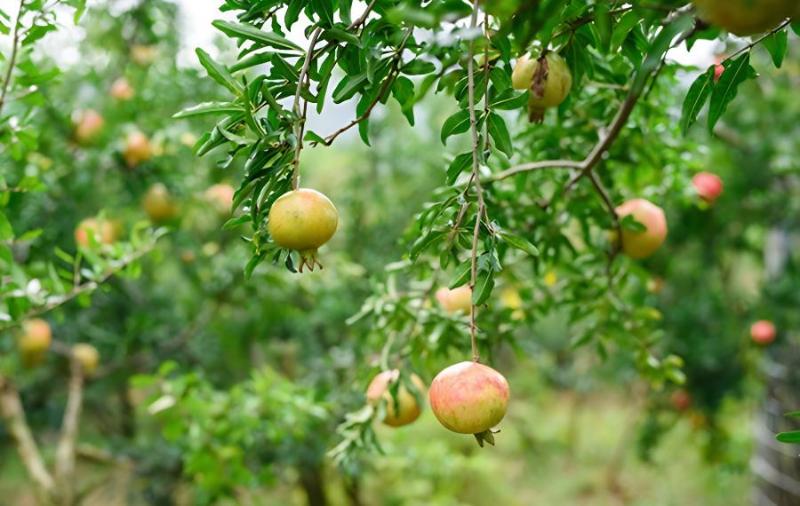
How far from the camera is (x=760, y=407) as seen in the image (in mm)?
3131

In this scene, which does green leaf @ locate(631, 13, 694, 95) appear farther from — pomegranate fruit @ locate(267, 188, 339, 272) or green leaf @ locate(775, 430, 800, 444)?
green leaf @ locate(775, 430, 800, 444)

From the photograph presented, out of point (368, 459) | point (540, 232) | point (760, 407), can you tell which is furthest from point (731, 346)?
point (540, 232)

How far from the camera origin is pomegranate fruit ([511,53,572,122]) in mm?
795

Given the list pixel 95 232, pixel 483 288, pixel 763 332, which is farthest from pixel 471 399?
pixel 763 332

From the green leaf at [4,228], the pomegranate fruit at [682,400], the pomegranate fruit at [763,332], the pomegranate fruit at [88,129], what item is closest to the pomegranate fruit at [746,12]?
the green leaf at [4,228]

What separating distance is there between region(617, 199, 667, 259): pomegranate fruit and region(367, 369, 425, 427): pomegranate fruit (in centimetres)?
45

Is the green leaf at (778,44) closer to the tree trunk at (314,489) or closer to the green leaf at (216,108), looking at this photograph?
the green leaf at (216,108)

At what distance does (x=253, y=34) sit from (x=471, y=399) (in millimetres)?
412

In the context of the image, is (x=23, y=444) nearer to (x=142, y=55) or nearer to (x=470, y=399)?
(x=142, y=55)

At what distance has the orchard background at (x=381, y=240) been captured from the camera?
2.27ft

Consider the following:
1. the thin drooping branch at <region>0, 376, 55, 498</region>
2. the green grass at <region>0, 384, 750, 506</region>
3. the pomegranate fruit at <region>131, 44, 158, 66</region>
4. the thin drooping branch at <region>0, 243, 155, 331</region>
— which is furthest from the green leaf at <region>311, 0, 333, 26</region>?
the pomegranate fruit at <region>131, 44, 158, 66</region>

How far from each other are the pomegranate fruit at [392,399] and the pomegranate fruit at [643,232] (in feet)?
1.46

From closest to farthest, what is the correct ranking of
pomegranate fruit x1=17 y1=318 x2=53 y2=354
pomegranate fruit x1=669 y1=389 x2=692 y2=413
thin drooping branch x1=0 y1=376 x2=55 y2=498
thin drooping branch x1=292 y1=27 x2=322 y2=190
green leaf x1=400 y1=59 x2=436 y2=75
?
thin drooping branch x1=292 y1=27 x2=322 y2=190, green leaf x1=400 y1=59 x2=436 y2=75, thin drooping branch x1=0 y1=376 x2=55 y2=498, pomegranate fruit x1=17 y1=318 x2=53 y2=354, pomegranate fruit x1=669 y1=389 x2=692 y2=413

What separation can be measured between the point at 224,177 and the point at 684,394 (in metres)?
2.39
